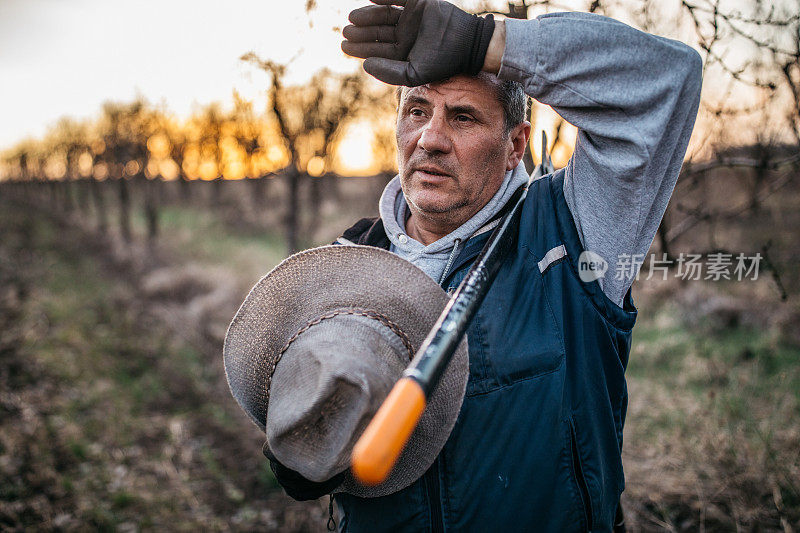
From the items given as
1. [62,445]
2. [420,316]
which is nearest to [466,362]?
[420,316]

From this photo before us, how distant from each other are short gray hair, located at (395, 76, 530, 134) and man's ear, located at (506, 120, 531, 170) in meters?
0.02

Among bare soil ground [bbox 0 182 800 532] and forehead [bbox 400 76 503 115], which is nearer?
forehead [bbox 400 76 503 115]

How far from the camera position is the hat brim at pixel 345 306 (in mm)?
1471

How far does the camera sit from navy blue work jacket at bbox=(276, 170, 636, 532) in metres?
1.52

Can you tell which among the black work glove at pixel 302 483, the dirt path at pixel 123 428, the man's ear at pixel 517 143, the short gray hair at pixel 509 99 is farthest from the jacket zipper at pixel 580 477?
the dirt path at pixel 123 428

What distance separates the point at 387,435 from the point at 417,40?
1.24 metres

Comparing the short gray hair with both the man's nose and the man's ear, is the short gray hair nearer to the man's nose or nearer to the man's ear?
the man's ear

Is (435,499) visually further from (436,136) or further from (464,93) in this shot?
(464,93)

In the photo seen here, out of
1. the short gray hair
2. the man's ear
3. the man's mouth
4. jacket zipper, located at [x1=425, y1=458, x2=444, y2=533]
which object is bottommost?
jacket zipper, located at [x1=425, y1=458, x2=444, y2=533]

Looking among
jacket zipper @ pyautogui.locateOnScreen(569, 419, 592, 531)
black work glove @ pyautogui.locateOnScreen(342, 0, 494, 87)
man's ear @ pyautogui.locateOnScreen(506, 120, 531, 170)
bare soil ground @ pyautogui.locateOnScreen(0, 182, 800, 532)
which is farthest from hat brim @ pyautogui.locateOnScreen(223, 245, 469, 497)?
bare soil ground @ pyautogui.locateOnScreen(0, 182, 800, 532)

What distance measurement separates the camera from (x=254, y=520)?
13.8 ft

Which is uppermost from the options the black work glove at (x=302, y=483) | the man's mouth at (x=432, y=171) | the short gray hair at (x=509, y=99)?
the short gray hair at (x=509, y=99)

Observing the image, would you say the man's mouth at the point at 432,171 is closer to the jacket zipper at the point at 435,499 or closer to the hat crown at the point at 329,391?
the hat crown at the point at 329,391

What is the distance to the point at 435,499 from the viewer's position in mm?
1591
